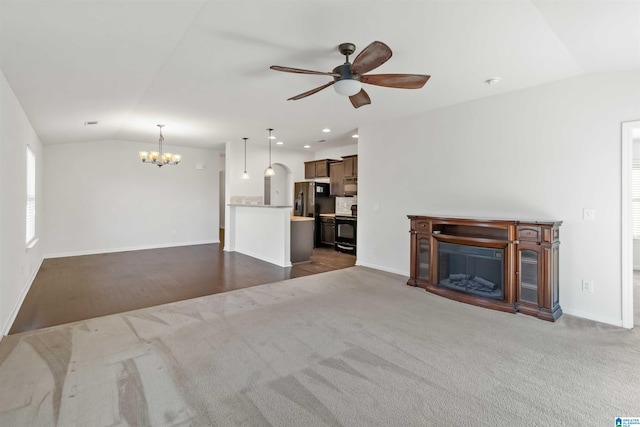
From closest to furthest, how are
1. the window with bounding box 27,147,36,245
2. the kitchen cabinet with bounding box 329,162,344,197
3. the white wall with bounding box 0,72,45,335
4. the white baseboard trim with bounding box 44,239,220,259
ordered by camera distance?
the white wall with bounding box 0,72,45,335, the window with bounding box 27,147,36,245, the white baseboard trim with bounding box 44,239,220,259, the kitchen cabinet with bounding box 329,162,344,197

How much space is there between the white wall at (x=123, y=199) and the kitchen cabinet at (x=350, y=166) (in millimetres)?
3827

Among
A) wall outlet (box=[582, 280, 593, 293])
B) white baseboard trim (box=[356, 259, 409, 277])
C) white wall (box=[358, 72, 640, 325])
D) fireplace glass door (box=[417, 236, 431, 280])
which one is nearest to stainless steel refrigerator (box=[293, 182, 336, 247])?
white baseboard trim (box=[356, 259, 409, 277])

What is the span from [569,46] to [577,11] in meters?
0.64

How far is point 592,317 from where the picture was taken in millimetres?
3311

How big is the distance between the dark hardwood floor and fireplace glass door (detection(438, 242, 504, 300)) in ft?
6.95

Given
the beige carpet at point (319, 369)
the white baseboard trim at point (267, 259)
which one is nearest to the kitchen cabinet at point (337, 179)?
the white baseboard trim at point (267, 259)

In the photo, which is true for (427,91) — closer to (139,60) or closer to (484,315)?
(484,315)

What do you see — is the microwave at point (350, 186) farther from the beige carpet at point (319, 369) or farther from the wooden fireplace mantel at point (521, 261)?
the beige carpet at point (319, 369)

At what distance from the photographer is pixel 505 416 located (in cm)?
180

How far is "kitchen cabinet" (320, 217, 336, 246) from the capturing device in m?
7.94

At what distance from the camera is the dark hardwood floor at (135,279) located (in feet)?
11.5

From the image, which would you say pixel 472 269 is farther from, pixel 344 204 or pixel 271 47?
pixel 344 204

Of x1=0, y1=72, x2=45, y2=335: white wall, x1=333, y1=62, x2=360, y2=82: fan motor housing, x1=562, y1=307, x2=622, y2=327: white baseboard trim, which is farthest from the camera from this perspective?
x1=562, y1=307, x2=622, y2=327: white baseboard trim

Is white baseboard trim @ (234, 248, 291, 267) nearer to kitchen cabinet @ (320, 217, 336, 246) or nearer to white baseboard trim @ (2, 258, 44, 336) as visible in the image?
kitchen cabinet @ (320, 217, 336, 246)
